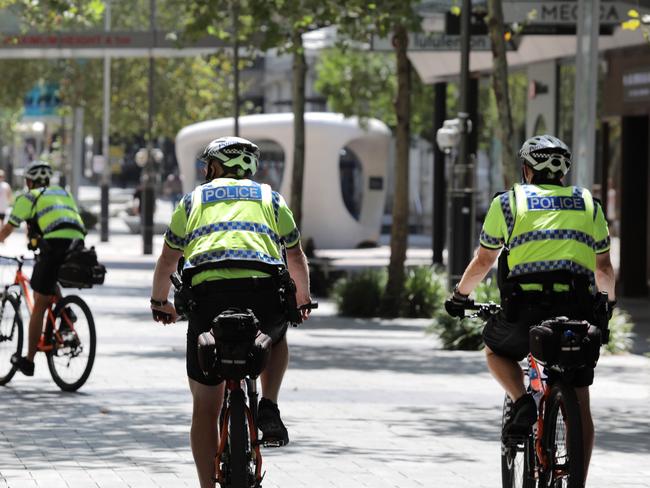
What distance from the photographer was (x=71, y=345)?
13289 millimetres

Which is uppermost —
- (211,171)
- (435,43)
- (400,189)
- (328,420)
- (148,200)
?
(435,43)

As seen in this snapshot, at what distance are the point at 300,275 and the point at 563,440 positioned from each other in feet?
4.38

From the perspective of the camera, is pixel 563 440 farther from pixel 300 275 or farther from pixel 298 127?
pixel 298 127

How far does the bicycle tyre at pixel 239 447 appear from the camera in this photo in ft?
22.5

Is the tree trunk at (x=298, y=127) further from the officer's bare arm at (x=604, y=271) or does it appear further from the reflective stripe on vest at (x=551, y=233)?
the reflective stripe on vest at (x=551, y=233)

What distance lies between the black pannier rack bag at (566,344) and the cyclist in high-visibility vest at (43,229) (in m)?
6.74

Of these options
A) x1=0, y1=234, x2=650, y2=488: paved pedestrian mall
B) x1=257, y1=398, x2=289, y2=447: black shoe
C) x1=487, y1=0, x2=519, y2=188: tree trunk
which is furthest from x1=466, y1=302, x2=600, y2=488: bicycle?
x1=487, y1=0, x2=519, y2=188: tree trunk

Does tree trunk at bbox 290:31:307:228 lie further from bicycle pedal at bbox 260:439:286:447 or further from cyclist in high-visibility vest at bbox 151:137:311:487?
bicycle pedal at bbox 260:439:286:447

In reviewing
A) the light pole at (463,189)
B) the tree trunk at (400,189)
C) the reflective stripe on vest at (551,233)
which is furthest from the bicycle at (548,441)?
the tree trunk at (400,189)

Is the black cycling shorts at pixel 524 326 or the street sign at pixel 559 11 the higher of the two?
the street sign at pixel 559 11

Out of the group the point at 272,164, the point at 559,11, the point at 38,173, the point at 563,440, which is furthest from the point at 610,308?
the point at 272,164

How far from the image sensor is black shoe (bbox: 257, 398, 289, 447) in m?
7.06

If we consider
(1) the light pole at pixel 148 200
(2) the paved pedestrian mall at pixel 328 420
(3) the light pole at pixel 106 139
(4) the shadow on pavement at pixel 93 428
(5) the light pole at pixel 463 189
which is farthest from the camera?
(3) the light pole at pixel 106 139

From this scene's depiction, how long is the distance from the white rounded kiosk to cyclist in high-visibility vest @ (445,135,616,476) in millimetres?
33528
